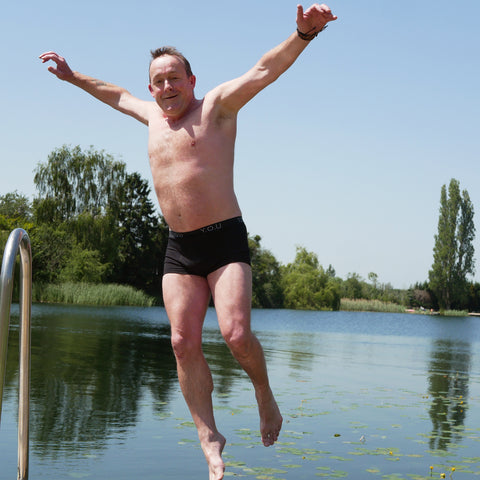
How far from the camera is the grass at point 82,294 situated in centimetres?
4591

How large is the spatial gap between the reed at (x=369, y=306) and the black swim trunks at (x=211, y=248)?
87898 mm

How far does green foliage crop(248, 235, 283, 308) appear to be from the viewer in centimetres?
8294

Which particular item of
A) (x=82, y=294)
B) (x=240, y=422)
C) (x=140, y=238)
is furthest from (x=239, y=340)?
(x=140, y=238)

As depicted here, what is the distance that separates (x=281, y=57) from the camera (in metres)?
3.82

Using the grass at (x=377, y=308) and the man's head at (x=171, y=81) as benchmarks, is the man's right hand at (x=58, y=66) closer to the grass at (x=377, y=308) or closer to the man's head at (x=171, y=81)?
the man's head at (x=171, y=81)

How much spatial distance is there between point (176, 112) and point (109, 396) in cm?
545

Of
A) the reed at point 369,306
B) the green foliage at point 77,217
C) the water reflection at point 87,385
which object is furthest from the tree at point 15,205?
the water reflection at point 87,385

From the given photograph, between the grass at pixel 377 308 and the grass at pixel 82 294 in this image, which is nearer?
the grass at pixel 82 294

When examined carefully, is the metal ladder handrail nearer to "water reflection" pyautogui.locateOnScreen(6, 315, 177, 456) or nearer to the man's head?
the man's head

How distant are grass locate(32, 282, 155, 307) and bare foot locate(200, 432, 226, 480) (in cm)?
4323

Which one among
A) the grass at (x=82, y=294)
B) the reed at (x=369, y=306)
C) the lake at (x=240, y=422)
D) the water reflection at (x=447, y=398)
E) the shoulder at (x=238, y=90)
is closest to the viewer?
the shoulder at (x=238, y=90)

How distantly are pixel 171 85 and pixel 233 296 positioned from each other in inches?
47.8

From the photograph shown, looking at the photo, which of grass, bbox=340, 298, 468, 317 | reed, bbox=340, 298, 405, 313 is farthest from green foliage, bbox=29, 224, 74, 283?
grass, bbox=340, 298, 468, 317

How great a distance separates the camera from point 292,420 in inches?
306
